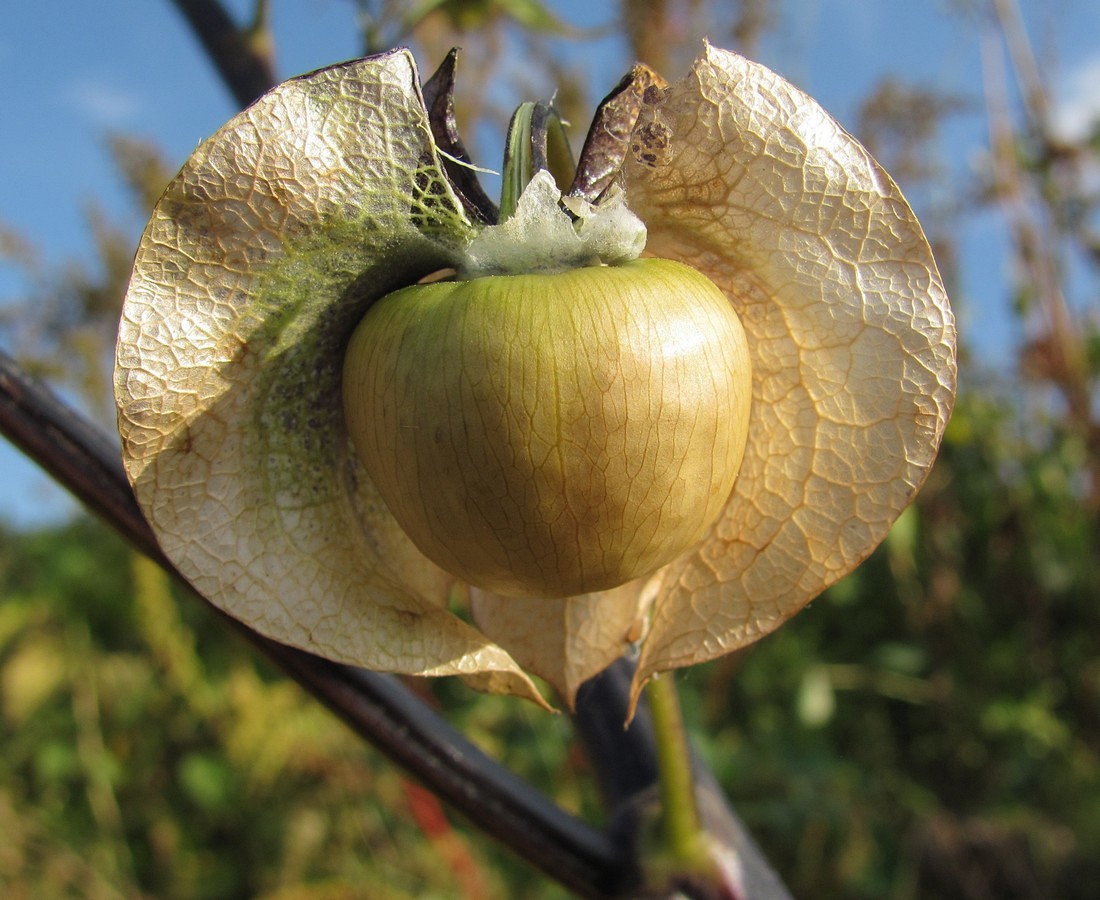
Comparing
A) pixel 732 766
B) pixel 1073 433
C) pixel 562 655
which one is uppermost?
pixel 562 655

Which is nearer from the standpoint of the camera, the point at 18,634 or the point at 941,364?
the point at 941,364

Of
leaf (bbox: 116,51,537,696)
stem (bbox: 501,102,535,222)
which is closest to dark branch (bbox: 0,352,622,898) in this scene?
leaf (bbox: 116,51,537,696)

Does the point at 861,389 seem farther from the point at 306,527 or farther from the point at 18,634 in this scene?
the point at 18,634

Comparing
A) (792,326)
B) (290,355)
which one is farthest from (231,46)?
(792,326)

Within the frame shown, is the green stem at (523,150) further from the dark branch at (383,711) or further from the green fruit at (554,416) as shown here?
the dark branch at (383,711)

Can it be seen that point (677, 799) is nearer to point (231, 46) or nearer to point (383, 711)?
point (383, 711)

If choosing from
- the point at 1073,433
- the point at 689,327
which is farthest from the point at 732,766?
the point at 689,327
